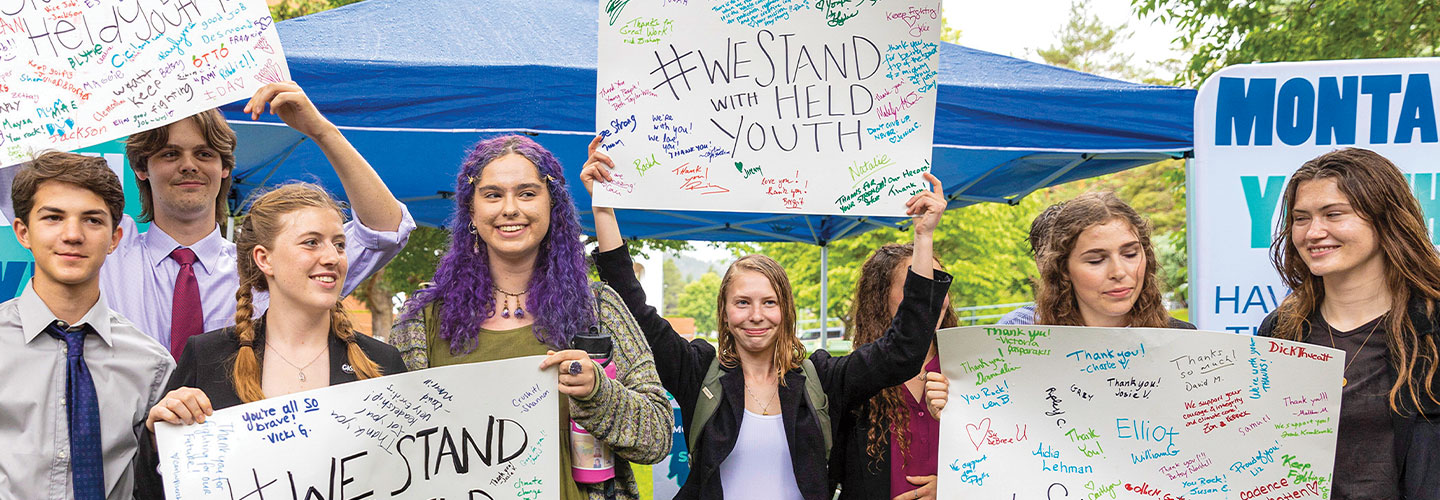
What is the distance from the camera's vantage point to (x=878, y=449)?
3.00 metres

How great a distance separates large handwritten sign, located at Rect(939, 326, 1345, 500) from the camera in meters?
2.51

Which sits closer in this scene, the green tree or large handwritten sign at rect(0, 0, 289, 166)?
large handwritten sign at rect(0, 0, 289, 166)


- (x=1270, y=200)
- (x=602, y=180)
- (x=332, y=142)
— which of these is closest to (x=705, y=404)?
(x=602, y=180)

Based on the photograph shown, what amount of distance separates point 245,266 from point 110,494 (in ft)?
1.90

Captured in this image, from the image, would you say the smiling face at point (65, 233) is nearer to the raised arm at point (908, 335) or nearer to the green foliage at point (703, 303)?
the raised arm at point (908, 335)

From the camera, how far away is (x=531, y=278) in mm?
2615

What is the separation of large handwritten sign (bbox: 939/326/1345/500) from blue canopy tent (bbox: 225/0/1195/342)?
7.99 ft

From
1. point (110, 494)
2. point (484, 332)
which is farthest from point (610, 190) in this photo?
point (110, 494)

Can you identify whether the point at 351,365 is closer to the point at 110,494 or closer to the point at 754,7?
the point at 110,494

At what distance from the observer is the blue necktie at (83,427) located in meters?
2.14

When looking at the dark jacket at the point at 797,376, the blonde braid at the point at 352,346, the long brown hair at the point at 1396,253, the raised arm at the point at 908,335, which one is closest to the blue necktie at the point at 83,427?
the blonde braid at the point at 352,346

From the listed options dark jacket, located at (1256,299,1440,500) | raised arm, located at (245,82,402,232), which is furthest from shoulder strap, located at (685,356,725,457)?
dark jacket, located at (1256,299,1440,500)

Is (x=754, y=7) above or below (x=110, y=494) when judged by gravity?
above

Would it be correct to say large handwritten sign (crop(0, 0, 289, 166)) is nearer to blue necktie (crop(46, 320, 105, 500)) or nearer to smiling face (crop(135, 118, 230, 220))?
smiling face (crop(135, 118, 230, 220))
